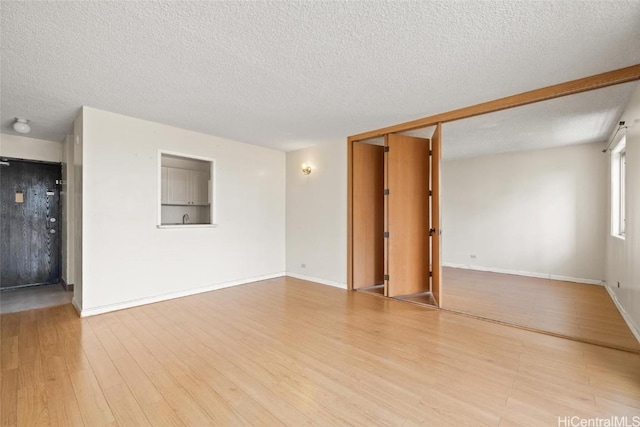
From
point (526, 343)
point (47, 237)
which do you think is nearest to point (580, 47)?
point (526, 343)

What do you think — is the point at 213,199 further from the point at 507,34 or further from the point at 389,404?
the point at 507,34

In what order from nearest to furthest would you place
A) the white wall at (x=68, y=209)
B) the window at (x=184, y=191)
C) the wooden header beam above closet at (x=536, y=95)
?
the wooden header beam above closet at (x=536, y=95), the white wall at (x=68, y=209), the window at (x=184, y=191)

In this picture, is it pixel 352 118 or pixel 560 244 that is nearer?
pixel 352 118

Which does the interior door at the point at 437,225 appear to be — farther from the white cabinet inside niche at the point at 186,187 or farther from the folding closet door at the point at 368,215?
the white cabinet inside niche at the point at 186,187

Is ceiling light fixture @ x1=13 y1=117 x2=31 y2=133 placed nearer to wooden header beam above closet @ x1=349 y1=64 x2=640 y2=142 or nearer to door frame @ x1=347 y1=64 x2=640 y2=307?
door frame @ x1=347 y1=64 x2=640 y2=307

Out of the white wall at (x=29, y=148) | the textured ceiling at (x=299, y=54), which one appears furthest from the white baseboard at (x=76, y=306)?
the white wall at (x=29, y=148)

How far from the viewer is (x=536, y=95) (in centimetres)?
300

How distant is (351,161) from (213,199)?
239 cm

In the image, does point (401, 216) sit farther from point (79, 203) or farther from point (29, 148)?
point (29, 148)

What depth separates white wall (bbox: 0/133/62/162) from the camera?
4582 millimetres

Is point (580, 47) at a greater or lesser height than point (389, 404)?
greater

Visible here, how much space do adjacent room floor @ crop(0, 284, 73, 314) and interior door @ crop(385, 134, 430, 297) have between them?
4.76 metres

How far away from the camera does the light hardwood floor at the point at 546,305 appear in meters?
2.98

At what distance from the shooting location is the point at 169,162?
5.91 metres
